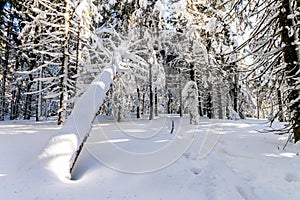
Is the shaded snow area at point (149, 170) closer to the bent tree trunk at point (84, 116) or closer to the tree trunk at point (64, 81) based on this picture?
the bent tree trunk at point (84, 116)

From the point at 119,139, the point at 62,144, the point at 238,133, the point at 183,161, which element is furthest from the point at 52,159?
the point at 238,133

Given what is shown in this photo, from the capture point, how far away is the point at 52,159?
5.27 m

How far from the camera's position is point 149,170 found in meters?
5.58

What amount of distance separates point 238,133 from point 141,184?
561 cm

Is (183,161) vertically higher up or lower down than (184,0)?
lower down

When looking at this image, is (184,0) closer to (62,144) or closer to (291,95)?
(291,95)

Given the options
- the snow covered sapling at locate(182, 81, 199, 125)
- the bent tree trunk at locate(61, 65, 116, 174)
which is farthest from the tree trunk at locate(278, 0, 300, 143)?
the snow covered sapling at locate(182, 81, 199, 125)

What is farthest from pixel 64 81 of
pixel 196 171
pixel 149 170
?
pixel 196 171

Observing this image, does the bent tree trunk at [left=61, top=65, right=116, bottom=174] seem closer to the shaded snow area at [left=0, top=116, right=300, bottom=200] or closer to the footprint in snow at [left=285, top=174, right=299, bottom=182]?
the shaded snow area at [left=0, top=116, right=300, bottom=200]

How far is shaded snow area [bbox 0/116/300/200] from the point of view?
4566mm

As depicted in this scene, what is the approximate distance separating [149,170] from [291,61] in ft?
15.6

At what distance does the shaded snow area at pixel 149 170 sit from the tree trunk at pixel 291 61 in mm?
816

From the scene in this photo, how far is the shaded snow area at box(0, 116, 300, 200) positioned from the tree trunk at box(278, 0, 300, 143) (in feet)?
2.68

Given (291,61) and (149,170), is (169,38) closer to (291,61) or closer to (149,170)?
(291,61)
